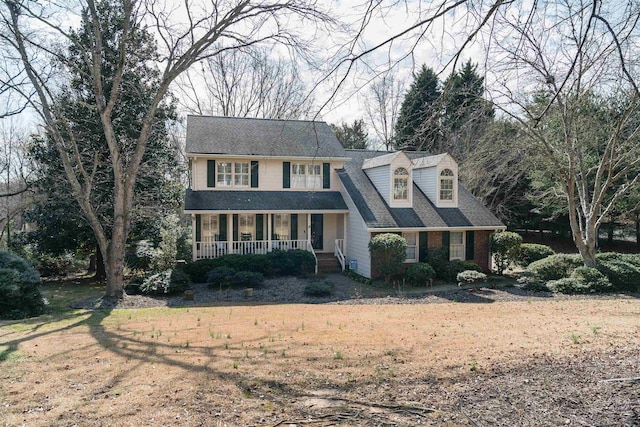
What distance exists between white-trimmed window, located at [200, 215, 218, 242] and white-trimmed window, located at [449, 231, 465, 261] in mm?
11039

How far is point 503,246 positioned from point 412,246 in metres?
4.08

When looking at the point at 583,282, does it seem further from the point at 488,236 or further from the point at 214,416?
the point at 214,416

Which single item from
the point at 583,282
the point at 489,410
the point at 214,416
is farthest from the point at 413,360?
the point at 583,282

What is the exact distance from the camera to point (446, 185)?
20.3m

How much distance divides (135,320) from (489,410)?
8.58 metres

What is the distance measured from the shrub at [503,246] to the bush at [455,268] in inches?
Result: 70.5

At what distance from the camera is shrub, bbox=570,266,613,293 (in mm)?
15227

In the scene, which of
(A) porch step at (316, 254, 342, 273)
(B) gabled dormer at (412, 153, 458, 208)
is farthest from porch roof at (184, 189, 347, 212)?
(B) gabled dormer at (412, 153, 458, 208)

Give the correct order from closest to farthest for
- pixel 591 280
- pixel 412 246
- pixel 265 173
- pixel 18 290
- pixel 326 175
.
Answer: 1. pixel 18 290
2. pixel 591 280
3. pixel 412 246
4. pixel 265 173
5. pixel 326 175

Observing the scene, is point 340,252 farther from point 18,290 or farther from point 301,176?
point 18,290

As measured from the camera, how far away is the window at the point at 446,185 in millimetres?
20125

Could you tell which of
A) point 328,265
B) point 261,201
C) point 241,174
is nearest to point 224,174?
point 241,174

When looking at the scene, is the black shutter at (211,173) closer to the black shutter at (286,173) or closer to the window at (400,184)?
the black shutter at (286,173)

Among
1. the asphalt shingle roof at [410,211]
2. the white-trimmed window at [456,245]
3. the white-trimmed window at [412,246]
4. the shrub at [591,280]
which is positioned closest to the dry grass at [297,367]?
the shrub at [591,280]
